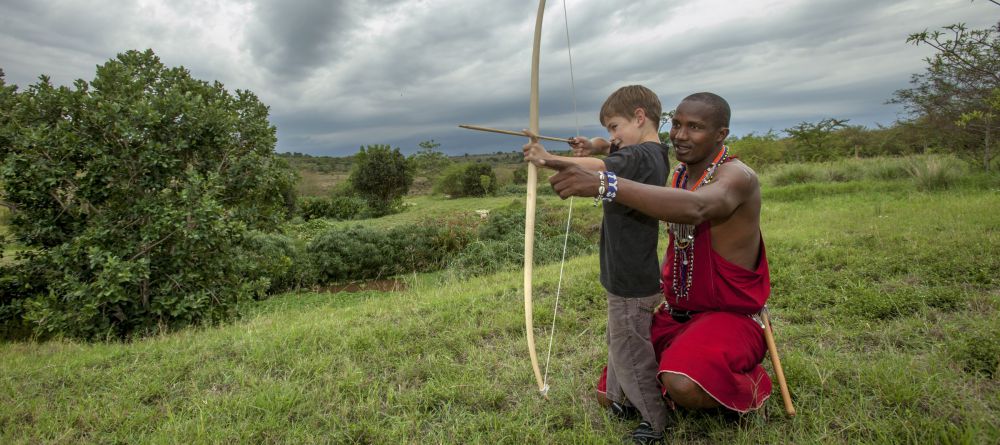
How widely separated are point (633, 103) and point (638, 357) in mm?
1361

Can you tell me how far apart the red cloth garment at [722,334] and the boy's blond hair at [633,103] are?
2.15ft

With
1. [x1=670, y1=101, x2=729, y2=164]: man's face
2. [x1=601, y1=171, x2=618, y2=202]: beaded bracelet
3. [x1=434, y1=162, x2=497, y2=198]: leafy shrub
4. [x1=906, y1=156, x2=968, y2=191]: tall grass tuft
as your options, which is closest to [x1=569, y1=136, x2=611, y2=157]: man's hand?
[x1=670, y1=101, x2=729, y2=164]: man's face

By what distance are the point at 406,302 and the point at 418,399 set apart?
2.85m

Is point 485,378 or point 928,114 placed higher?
point 928,114

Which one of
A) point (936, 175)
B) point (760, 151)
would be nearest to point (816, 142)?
point (760, 151)

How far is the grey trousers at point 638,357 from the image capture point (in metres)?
2.70

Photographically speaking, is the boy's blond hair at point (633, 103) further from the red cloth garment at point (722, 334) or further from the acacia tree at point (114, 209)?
the acacia tree at point (114, 209)

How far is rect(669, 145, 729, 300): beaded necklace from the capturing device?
264 centimetres

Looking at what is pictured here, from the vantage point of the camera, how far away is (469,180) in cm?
2953

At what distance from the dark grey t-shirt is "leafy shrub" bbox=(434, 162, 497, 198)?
26335 mm

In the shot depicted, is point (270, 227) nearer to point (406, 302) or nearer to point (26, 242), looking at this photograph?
point (26, 242)

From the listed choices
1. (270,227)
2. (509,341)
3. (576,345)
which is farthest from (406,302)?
(270,227)

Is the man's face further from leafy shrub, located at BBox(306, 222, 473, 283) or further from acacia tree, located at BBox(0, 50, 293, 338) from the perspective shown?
leafy shrub, located at BBox(306, 222, 473, 283)

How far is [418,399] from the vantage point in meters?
3.37
